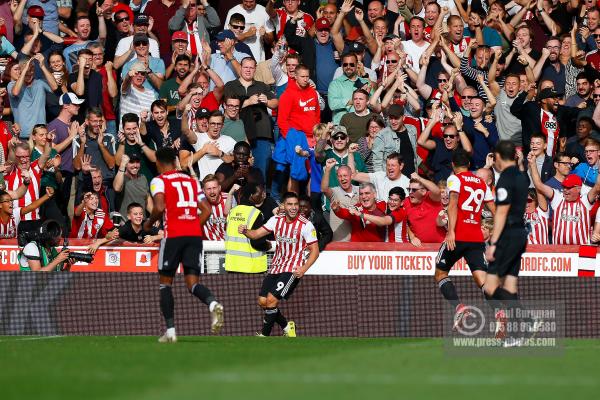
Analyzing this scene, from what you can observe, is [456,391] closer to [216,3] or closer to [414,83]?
[414,83]

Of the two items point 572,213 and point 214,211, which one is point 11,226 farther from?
point 572,213

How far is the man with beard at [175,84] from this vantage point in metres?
22.6

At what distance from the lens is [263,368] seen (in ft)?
40.0

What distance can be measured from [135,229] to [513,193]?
25.3ft

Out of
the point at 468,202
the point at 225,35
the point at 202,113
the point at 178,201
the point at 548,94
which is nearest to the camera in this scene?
the point at 178,201

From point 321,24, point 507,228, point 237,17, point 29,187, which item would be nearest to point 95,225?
point 29,187

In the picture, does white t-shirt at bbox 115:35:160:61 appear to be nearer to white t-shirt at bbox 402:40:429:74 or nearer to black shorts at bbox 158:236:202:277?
white t-shirt at bbox 402:40:429:74

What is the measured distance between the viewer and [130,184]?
21281mm

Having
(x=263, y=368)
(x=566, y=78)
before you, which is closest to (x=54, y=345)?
(x=263, y=368)

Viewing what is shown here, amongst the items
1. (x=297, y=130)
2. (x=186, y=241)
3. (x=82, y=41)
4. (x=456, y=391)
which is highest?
(x=82, y=41)

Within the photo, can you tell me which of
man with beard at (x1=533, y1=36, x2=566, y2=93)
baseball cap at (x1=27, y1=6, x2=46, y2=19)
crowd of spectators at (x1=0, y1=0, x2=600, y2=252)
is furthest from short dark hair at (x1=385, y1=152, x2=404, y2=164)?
baseball cap at (x1=27, y1=6, x2=46, y2=19)

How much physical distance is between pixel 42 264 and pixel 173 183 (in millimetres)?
4951

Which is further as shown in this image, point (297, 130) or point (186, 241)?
point (297, 130)

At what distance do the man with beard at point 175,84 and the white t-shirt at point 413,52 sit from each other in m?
3.75
